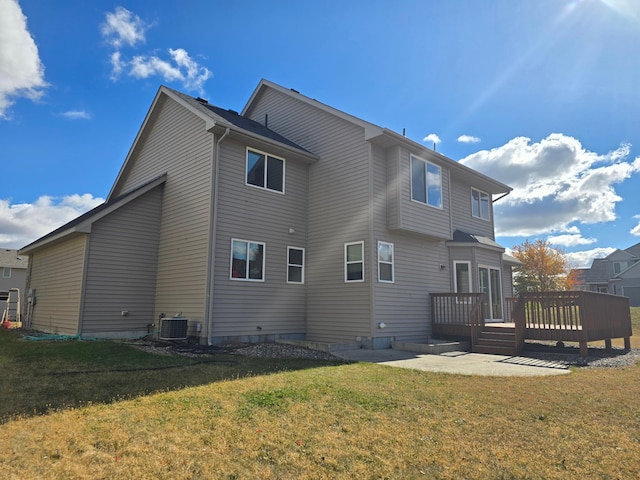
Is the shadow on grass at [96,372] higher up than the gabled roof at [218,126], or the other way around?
the gabled roof at [218,126]

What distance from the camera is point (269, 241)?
12.4 metres

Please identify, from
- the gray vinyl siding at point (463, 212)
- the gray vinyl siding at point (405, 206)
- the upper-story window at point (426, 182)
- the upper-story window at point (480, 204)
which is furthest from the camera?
the upper-story window at point (480, 204)

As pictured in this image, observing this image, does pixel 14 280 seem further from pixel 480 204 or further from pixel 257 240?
pixel 480 204

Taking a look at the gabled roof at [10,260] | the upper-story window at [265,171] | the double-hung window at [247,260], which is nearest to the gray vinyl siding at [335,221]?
the upper-story window at [265,171]

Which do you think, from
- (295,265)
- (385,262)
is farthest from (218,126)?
(385,262)

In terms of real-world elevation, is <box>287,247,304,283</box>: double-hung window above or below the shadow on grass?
above

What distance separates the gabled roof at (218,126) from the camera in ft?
37.5

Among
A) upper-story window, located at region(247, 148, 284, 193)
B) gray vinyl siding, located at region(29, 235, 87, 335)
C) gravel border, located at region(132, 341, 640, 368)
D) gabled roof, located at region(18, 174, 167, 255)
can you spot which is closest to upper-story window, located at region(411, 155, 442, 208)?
upper-story window, located at region(247, 148, 284, 193)

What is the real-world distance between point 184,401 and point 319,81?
42.5ft

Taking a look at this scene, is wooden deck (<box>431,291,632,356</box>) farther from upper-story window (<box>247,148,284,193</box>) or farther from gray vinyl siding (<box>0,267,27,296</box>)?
gray vinyl siding (<box>0,267,27,296</box>)

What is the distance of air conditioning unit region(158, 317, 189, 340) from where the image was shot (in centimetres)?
1077

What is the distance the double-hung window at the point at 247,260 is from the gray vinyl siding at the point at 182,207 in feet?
2.73

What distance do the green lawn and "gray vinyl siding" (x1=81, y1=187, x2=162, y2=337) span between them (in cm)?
453

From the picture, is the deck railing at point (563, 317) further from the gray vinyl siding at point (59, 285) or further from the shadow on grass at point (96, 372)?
the gray vinyl siding at point (59, 285)
